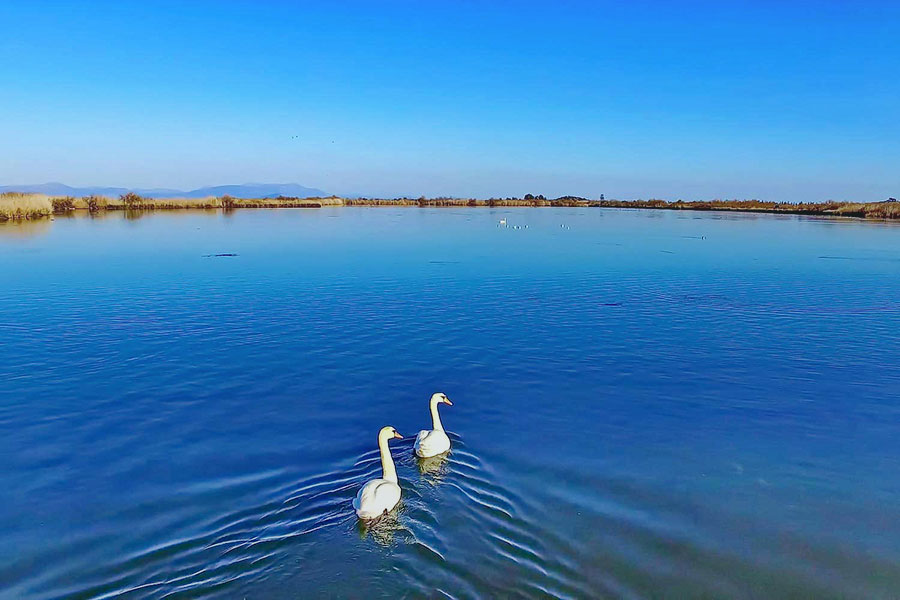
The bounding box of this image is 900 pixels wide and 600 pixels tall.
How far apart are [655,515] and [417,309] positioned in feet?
41.6

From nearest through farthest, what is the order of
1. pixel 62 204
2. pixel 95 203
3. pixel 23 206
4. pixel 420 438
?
pixel 420 438 → pixel 23 206 → pixel 62 204 → pixel 95 203

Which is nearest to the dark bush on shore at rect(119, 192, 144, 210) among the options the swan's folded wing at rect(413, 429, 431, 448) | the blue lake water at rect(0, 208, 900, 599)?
the blue lake water at rect(0, 208, 900, 599)

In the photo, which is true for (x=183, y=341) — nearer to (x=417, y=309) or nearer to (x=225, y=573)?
(x=417, y=309)

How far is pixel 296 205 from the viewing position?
108m

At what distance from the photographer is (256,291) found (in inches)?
878

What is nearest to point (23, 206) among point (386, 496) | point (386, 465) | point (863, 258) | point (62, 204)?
point (62, 204)

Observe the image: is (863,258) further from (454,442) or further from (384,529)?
(384,529)

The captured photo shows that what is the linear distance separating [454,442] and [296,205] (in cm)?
10367

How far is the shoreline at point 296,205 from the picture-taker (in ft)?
193

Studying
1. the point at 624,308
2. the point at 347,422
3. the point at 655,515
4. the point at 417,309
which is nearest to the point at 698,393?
the point at 655,515

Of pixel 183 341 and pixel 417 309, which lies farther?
pixel 417 309

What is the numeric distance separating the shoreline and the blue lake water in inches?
1854

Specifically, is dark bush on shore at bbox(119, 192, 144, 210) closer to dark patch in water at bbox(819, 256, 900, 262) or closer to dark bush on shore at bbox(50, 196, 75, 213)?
dark bush on shore at bbox(50, 196, 75, 213)

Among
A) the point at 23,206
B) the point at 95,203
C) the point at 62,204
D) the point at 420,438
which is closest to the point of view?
the point at 420,438
